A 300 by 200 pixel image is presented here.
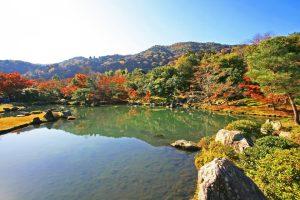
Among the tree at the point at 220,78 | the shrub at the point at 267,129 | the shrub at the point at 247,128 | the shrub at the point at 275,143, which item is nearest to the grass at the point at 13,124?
the shrub at the point at 247,128

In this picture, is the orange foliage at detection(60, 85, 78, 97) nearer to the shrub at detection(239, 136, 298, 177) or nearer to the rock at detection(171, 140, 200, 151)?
the rock at detection(171, 140, 200, 151)

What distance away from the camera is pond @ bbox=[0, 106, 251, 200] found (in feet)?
60.2

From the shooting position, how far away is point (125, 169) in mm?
22594

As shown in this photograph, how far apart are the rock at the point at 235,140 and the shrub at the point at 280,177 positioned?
702 cm

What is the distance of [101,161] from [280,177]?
18.0 metres

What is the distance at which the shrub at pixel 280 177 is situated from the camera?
993 centimetres

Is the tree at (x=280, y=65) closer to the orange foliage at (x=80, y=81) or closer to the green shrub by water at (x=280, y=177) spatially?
the green shrub by water at (x=280, y=177)

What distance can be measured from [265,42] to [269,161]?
24.4 m

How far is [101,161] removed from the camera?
2530 cm

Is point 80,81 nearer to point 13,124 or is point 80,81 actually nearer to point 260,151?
point 13,124

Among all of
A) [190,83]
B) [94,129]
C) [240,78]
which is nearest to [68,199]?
[94,129]

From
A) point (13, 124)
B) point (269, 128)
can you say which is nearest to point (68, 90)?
point (13, 124)

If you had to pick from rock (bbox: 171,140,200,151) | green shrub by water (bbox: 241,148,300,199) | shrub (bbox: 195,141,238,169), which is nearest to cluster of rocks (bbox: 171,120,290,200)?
green shrub by water (bbox: 241,148,300,199)

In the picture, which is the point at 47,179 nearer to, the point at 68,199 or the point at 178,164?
the point at 68,199
